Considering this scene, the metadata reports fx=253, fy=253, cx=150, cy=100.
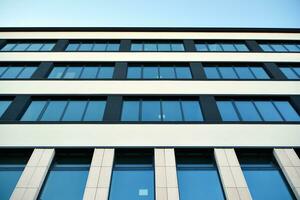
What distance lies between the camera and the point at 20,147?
12.9 meters

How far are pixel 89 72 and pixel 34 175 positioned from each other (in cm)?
940

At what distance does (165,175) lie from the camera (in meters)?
11.5

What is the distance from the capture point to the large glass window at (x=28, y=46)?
21.7 meters

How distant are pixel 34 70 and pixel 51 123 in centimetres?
704

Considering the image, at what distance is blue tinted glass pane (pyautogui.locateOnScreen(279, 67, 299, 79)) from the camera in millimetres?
18845

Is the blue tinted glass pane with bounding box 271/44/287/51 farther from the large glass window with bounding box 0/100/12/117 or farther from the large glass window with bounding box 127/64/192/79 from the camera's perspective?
the large glass window with bounding box 0/100/12/117

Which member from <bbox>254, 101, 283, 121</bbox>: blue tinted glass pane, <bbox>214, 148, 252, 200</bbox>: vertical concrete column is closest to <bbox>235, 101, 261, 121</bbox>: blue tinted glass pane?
<bbox>254, 101, 283, 121</bbox>: blue tinted glass pane

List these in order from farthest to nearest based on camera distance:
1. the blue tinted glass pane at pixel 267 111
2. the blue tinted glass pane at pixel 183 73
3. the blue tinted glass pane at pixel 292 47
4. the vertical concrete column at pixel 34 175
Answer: the blue tinted glass pane at pixel 292 47, the blue tinted glass pane at pixel 183 73, the blue tinted glass pane at pixel 267 111, the vertical concrete column at pixel 34 175

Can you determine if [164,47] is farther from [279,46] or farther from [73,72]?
[279,46]

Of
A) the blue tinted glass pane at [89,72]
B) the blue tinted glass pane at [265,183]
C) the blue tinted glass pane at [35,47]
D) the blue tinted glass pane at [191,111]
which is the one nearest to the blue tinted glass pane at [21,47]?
the blue tinted glass pane at [35,47]

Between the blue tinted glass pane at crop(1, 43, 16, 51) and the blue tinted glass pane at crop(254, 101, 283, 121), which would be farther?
the blue tinted glass pane at crop(1, 43, 16, 51)

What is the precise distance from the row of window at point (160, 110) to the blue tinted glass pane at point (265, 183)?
10.7 feet

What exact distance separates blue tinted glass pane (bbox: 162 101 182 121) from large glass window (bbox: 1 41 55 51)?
11.9m

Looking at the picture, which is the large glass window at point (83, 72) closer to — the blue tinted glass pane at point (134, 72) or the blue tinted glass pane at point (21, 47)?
the blue tinted glass pane at point (134, 72)
